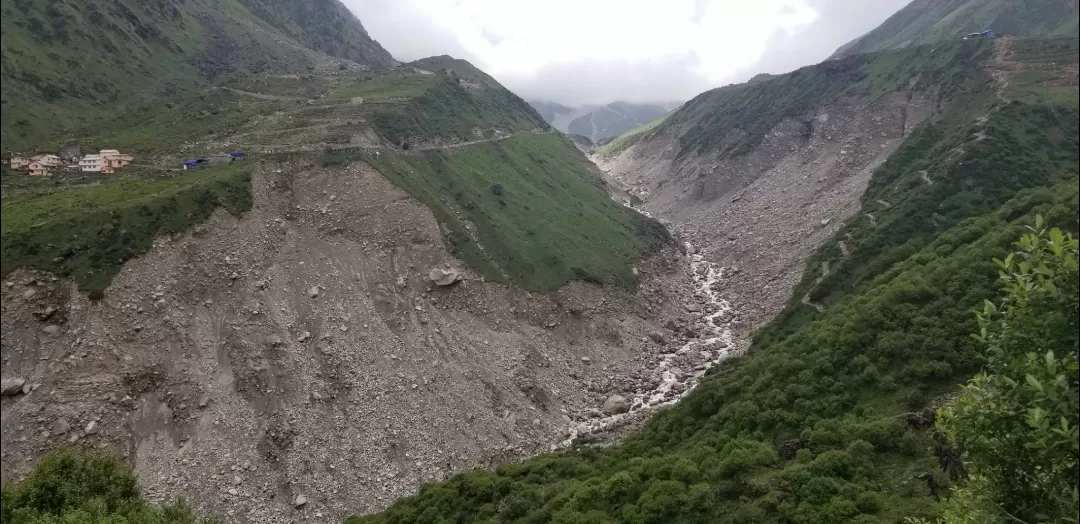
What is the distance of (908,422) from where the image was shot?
27.0m

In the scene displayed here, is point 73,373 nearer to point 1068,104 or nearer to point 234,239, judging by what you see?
point 234,239

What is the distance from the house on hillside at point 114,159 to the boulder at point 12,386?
3016cm

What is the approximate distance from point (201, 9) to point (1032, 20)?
24944 centimetres

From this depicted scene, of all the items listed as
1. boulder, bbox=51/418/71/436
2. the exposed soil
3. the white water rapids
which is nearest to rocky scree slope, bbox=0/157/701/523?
boulder, bbox=51/418/71/436

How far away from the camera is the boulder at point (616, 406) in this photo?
170 feet

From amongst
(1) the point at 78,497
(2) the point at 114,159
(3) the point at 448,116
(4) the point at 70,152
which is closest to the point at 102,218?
(2) the point at 114,159

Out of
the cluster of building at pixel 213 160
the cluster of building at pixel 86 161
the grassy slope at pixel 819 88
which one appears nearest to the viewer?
the cluster of building at pixel 86 161

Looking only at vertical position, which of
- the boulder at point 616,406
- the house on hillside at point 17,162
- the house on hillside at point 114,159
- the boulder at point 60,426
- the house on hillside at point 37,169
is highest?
the house on hillside at point 114,159

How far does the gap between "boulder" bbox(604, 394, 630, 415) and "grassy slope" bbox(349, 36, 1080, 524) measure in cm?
811

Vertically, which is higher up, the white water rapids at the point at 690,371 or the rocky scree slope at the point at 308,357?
the rocky scree slope at the point at 308,357

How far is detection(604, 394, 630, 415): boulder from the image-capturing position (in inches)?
2039

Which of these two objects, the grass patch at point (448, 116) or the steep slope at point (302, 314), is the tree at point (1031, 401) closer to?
the steep slope at point (302, 314)

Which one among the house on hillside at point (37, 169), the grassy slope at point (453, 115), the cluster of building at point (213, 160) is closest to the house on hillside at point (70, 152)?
the cluster of building at point (213, 160)

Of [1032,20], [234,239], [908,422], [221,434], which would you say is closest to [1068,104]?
[908,422]
